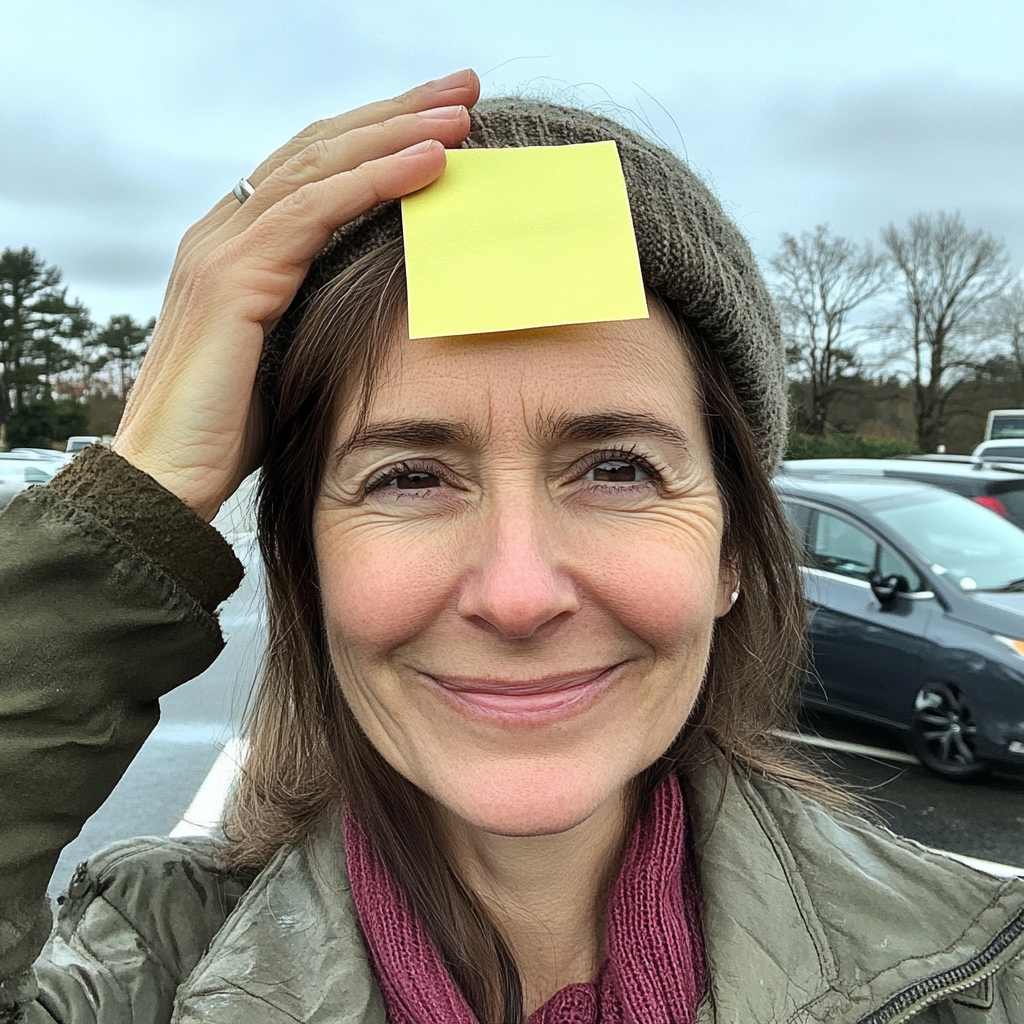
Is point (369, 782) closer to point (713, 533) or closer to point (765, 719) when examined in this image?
point (713, 533)

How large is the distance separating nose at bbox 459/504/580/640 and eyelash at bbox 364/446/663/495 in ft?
0.35

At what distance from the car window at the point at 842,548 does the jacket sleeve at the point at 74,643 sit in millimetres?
4868

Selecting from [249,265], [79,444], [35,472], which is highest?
[249,265]

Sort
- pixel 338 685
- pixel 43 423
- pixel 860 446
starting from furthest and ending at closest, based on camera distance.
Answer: pixel 43 423 → pixel 860 446 → pixel 338 685

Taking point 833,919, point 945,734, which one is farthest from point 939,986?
point 945,734

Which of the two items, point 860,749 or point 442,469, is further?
point 860,749

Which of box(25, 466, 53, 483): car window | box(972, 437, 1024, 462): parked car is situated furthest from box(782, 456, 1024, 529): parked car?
box(972, 437, 1024, 462): parked car

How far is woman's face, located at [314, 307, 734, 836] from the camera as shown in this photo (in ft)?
4.01

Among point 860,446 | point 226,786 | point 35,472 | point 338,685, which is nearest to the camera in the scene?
point 338,685

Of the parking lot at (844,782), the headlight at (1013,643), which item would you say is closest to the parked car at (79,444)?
the parking lot at (844,782)

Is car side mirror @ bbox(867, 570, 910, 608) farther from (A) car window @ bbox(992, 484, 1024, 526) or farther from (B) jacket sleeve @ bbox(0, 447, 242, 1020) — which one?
(B) jacket sleeve @ bbox(0, 447, 242, 1020)

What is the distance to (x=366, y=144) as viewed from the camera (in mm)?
1254

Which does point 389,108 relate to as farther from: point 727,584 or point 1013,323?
point 1013,323

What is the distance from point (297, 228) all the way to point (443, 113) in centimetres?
25
